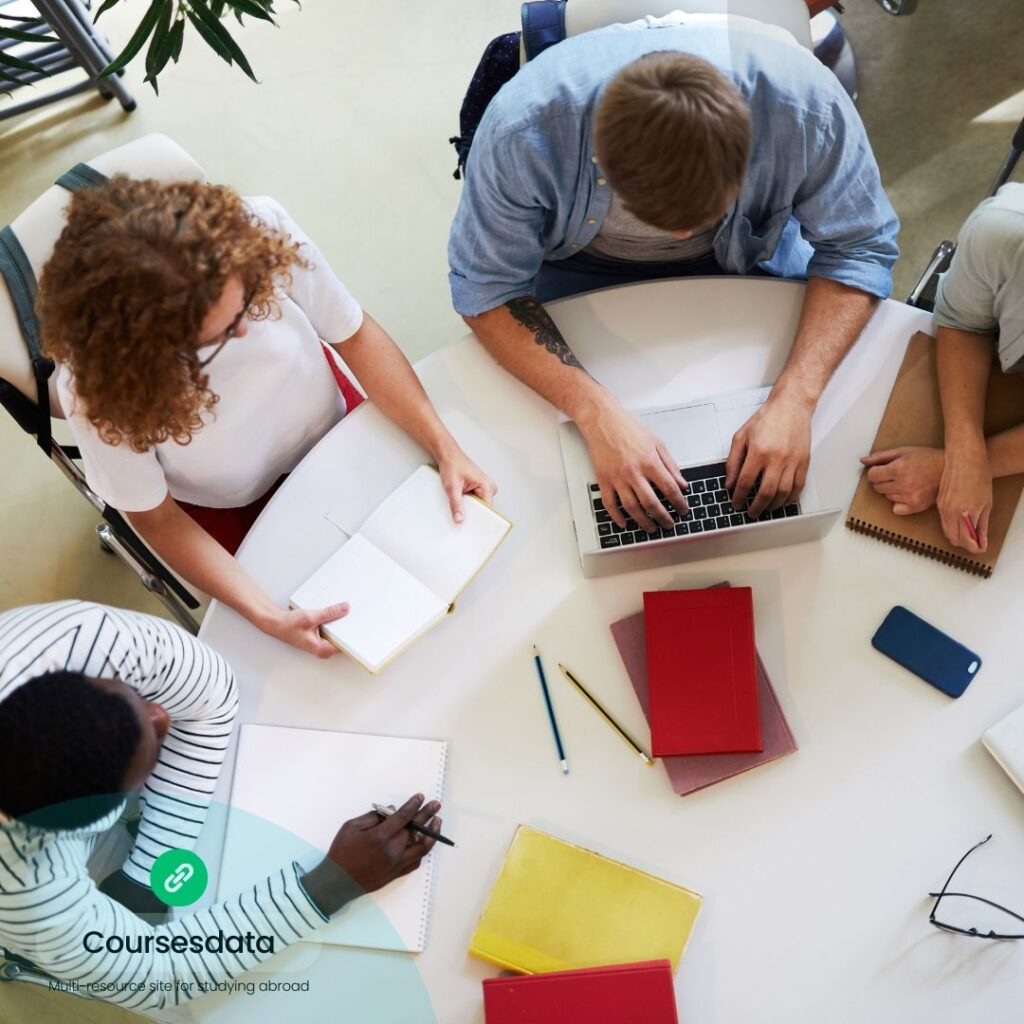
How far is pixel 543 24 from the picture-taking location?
4.43ft

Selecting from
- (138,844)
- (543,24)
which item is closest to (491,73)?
(543,24)

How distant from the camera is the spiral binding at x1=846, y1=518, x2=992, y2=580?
1186 millimetres

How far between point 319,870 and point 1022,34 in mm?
2607

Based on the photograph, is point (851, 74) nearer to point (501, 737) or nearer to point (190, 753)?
point (501, 737)

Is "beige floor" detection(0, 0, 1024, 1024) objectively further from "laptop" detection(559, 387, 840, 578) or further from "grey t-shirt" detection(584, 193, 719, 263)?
"laptop" detection(559, 387, 840, 578)

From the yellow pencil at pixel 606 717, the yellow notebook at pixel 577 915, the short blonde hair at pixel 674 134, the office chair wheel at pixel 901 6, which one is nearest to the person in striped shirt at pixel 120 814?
the yellow notebook at pixel 577 915

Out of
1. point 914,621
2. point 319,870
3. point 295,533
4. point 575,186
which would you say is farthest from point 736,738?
point 575,186

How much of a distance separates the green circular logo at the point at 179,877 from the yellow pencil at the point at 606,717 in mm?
488

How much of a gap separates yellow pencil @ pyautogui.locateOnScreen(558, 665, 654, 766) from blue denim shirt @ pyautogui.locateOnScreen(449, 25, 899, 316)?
537 mm

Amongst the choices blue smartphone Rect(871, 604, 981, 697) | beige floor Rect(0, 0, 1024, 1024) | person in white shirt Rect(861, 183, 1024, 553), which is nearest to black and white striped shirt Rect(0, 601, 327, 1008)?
blue smartphone Rect(871, 604, 981, 697)

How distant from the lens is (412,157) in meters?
2.41

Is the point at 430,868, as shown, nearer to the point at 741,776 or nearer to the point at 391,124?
the point at 741,776

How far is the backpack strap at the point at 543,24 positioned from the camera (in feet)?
4.43

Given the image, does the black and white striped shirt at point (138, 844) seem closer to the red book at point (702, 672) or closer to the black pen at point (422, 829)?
the black pen at point (422, 829)
